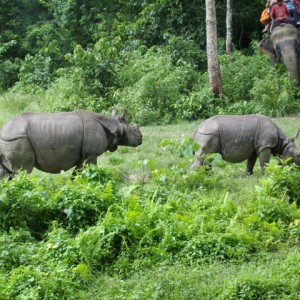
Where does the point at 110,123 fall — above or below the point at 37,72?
below

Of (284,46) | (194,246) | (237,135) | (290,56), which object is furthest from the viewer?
(284,46)

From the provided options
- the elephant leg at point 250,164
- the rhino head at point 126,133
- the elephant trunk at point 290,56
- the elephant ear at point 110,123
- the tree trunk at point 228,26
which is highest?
the tree trunk at point 228,26

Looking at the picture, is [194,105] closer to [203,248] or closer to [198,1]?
[198,1]

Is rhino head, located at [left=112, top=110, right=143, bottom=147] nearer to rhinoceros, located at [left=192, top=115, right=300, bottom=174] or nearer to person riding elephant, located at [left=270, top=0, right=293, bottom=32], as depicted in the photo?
rhinoceros, located at [left=192, top=115, right=300, bottom=174]

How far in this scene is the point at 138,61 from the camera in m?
20.3

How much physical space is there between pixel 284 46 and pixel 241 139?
879cm

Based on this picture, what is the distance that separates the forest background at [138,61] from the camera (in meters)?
18.4

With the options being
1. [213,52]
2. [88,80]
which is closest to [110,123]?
[213,52]

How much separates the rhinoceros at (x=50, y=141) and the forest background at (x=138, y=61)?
6.45 metres

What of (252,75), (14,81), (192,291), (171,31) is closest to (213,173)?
(192,291)

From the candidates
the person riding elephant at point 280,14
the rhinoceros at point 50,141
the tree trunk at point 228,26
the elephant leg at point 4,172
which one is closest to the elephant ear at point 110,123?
the rhinoceros at point 50,141

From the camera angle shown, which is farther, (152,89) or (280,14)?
(280,14)

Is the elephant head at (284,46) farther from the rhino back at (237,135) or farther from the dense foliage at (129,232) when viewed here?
the dense foliage at (129,232)

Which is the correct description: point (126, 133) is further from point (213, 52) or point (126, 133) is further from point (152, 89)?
point (213, 52)
